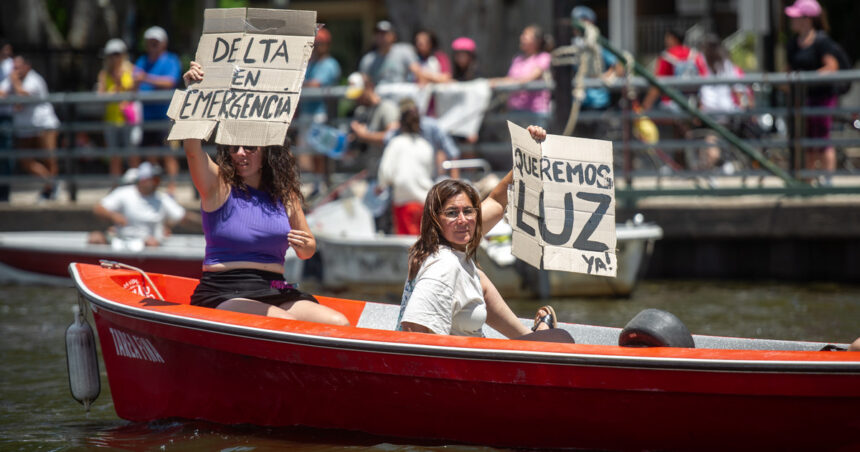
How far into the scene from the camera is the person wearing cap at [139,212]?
10258mm

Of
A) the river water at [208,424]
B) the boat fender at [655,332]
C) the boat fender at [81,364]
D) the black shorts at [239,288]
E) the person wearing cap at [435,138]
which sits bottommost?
the river water at [208,424]

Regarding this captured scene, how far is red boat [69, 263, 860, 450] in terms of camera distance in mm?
4453

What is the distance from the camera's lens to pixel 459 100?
10812mm

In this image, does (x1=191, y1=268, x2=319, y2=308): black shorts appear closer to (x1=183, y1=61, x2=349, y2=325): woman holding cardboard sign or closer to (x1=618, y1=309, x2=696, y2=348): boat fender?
(x1=183, y1=61, x2=349, y2=325): woman holding cardboard sign

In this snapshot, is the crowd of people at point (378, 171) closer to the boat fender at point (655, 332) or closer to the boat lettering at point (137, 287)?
the boat fender at point (655, 332)

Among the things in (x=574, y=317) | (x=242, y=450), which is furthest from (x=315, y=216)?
(x=242, y=450)

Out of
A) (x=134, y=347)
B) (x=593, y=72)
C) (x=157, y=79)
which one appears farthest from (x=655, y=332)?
(x=157, y=79)

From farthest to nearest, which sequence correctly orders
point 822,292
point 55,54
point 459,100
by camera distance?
point 55,54
point 459,100
point 822,292

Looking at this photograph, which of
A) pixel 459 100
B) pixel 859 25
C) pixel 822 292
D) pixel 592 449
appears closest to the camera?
pixel 592 449

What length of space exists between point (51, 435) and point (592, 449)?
8.81 feet

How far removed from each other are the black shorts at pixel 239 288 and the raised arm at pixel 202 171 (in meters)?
0.35

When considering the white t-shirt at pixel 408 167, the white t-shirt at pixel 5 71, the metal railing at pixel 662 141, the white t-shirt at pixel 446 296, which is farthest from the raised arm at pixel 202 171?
the white t-shirt at pixel 5 71

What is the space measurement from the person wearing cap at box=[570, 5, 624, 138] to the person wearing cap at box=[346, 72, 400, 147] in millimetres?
1796

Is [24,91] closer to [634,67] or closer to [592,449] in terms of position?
[634,67]
